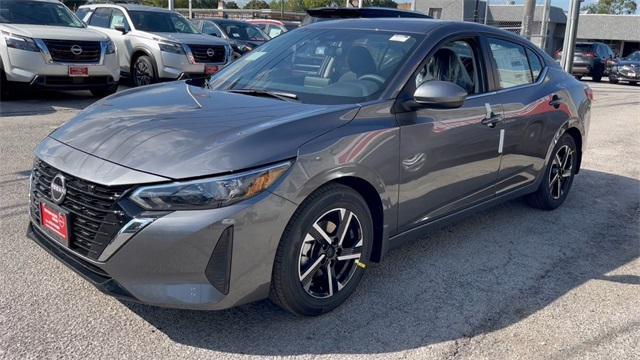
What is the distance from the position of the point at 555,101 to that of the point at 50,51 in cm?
785

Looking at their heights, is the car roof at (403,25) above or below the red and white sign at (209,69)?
above

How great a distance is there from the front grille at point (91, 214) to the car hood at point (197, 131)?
0.17m

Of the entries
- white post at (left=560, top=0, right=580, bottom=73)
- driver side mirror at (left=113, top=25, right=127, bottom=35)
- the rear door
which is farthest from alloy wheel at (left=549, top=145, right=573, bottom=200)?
white post at (left=560, top=0, right=580, bottom=73)

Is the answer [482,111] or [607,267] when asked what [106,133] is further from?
[607,267]

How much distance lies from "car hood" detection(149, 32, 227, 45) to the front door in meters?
8.39

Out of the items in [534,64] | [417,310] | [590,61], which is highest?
[534,64]

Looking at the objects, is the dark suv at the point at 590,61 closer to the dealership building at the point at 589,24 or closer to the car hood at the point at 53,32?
the dealership building at the point at 589,24

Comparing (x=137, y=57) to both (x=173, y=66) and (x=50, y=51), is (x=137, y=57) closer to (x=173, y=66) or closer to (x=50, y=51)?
(x=173, y=66)

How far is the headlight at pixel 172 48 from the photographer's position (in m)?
11.5

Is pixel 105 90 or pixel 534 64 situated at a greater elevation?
pixel 534 64

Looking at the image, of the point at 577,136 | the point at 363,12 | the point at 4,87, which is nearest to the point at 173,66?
the point at 4,87

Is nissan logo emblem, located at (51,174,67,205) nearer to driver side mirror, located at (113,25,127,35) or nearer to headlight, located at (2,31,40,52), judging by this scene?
headlight, located at (2,31,40,52)

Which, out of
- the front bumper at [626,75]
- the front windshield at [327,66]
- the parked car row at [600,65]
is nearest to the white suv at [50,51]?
the front windshield at [327,66]

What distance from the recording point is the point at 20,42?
31.1 ft
